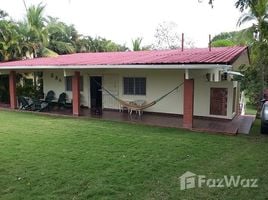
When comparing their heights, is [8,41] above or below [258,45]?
above

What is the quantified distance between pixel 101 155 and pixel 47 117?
7062 mm

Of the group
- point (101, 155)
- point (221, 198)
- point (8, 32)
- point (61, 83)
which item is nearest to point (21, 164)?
point (101, 155)

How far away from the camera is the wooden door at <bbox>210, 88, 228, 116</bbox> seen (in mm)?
12758

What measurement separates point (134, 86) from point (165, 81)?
170 cm

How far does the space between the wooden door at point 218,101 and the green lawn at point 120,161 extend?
2751 mm

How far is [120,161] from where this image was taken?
684 cm

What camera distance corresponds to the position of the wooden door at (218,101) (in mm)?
12758

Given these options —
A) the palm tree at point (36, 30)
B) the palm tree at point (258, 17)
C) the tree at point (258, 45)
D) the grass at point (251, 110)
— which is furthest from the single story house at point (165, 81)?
the palm tree at point (36, 30)

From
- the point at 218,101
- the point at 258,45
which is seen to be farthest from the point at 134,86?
the point at 258,45

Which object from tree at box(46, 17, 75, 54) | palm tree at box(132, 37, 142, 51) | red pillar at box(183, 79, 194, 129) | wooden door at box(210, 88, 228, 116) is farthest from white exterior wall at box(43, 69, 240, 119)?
palm tree at box(132, 37, 142, 51)

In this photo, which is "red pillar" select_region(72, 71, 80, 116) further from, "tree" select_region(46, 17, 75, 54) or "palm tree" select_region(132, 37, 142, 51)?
"palm tree" select_region(132, 37, 142, 51)

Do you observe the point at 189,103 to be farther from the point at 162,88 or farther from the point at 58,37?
the point at 58,37

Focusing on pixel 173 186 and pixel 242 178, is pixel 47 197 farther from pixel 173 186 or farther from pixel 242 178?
pixel 242 178

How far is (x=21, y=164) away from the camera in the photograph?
21.7 feet
